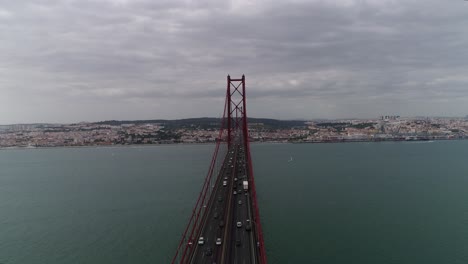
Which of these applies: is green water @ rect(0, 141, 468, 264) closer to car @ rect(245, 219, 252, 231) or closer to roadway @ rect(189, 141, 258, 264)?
roadway @ rect(189, 141, 258, 264)

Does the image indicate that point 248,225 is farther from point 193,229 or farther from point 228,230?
point 193,229

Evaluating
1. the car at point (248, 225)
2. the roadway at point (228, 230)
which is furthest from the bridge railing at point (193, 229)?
the car at point (248, 225)

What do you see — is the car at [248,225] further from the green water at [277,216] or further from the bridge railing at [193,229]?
the green water at [277,216]

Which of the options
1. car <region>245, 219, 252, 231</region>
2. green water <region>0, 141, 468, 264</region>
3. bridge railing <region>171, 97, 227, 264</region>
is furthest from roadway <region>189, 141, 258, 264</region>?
green water <region>0, 141, 468, 264</region>

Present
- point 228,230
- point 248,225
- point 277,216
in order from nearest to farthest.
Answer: point 228,230
point 248,225
point 277,216

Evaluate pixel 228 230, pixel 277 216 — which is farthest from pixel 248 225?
pixel 277 216

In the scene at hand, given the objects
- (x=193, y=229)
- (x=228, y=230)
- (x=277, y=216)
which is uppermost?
(x=193, y=229)

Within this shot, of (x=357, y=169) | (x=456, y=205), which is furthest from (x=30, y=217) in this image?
(x=357, y=169)
